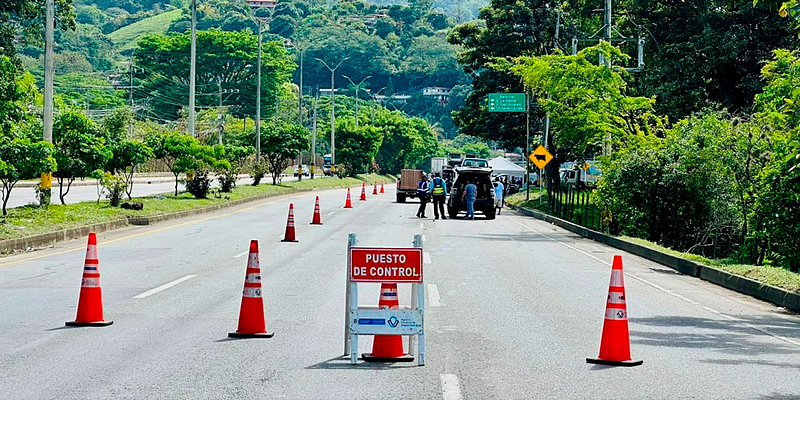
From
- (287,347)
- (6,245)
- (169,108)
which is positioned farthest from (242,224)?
(169,108)

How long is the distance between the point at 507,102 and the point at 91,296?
49.0 meters

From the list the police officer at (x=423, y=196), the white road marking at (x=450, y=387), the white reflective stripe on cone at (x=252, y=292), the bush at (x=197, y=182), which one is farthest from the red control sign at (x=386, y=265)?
the bush at (x=197, y=182)

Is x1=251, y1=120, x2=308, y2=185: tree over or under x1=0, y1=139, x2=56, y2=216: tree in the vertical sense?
over

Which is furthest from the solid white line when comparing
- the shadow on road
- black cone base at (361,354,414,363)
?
the shadow on road

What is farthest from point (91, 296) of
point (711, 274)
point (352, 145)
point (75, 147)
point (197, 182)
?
point (352, 145)

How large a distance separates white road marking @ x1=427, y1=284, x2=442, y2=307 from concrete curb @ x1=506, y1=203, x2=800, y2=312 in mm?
5210

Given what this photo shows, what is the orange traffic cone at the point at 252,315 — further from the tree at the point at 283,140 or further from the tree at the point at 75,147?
the tree at the point at 283,140

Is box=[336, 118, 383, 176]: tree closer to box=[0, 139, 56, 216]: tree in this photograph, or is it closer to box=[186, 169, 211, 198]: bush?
box=[186, 169, 211, 198]: bush

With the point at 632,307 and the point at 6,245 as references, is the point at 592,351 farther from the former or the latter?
the point at 6,245

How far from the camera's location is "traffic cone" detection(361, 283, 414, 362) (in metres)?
9.79

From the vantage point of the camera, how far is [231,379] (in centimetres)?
887

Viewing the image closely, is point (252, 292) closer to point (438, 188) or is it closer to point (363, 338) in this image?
point (363, 338)

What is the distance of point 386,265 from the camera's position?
963cm

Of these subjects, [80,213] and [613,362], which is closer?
[613,362]
